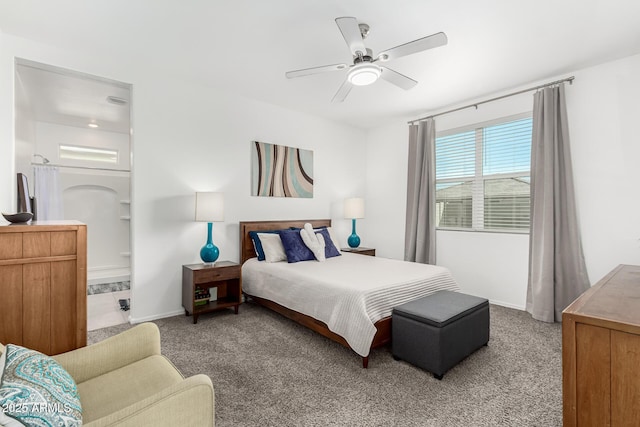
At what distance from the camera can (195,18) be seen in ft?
7.93

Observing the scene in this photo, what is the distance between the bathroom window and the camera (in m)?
5.12

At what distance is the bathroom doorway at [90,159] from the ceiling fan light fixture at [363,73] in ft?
8.04

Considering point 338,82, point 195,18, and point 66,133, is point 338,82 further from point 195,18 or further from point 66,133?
point 66,133

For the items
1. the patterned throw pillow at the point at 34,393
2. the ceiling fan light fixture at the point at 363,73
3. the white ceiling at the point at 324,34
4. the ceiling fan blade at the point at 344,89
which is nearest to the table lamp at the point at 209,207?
the white ceiling at the point at 324,34

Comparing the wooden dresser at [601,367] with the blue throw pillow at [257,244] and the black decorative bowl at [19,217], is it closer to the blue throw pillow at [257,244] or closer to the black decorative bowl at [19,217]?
the black decorative bowl at [19,217]

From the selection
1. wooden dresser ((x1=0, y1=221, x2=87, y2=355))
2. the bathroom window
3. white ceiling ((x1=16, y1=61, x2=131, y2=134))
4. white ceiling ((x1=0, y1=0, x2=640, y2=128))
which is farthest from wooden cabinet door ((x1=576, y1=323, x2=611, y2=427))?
the bathroom window

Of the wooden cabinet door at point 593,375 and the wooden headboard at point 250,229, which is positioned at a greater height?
the wooden headboard at point 250,229

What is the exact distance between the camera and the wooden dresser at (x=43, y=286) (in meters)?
1.65

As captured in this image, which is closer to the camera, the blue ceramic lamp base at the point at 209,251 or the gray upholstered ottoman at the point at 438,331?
the gray upholstered ottoman at the point at 438,331

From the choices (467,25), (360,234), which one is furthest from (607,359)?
(360,234)

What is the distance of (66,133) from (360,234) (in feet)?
17.1

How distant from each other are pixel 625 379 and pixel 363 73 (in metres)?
2.37

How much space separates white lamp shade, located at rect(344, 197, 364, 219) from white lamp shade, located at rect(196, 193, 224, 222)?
7.08 feet

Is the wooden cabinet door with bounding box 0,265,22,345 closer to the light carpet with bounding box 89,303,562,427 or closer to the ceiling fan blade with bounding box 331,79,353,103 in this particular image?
the light carpet with bounding box 89,303,562,427
